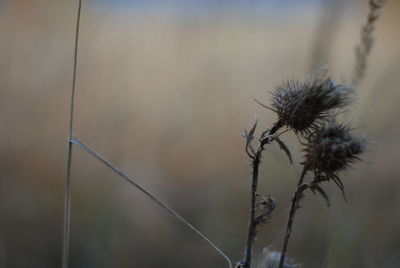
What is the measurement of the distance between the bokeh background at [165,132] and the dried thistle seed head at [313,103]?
918mm

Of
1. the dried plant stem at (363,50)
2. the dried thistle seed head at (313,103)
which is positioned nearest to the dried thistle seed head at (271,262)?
the dried thistle seed head at (313,103)

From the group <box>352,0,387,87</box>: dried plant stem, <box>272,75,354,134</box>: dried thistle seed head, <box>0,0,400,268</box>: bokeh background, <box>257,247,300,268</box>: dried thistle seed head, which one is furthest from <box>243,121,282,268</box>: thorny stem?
<box>0,0,400,268</box>: bokeh background

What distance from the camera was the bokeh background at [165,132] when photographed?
109 inches

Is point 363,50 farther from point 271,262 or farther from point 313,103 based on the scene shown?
point 271,262

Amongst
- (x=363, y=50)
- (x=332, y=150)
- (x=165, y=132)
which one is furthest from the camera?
(x=165, y=132)

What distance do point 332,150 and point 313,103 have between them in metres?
0.19

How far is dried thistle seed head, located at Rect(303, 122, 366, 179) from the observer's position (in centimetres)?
132

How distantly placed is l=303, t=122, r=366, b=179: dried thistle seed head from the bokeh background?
3.24 ft

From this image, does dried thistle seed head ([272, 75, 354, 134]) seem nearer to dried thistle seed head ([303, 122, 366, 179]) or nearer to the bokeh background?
dried thistle seed head ([303, 122, 366, 179])

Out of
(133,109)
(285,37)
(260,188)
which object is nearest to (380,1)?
(260,188)

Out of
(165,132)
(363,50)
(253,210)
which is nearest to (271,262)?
(253,210)

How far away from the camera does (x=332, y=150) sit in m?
1.31

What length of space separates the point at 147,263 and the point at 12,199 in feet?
3.00

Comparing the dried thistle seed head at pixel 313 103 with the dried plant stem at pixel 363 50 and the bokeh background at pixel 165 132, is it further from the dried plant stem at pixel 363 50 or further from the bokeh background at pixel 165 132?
the bokeh background at pixel 165 132
